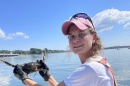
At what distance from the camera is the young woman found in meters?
1.56

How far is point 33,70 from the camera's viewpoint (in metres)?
2.14

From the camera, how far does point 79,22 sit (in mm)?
1770

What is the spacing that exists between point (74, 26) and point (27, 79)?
2.08ft

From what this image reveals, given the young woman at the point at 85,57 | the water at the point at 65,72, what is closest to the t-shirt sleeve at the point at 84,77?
the young woman at the point at 85,57

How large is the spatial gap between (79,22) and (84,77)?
1.49 feet

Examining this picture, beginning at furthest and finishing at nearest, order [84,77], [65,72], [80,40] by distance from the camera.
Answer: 1. [65,72]
2. [80,40]
3. [84,77]

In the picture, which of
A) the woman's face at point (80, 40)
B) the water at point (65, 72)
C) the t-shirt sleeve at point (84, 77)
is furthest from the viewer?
the water at point (65, 72)

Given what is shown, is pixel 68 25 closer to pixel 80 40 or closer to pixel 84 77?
pixel 80 40

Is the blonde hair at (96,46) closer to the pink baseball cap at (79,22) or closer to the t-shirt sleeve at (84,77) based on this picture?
the pink baseball cap at (79,22)

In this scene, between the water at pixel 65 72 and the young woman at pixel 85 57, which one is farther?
the water at pixel 65 72

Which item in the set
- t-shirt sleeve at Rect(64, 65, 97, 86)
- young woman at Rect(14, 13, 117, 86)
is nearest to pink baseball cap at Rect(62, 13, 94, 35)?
young woman at Rect(14, 13, 117, 86)

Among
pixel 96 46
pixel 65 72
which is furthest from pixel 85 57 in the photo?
pixel 65 72

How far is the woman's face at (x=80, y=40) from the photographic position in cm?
175

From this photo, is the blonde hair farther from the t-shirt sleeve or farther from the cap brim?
the t-shirt sleeve
